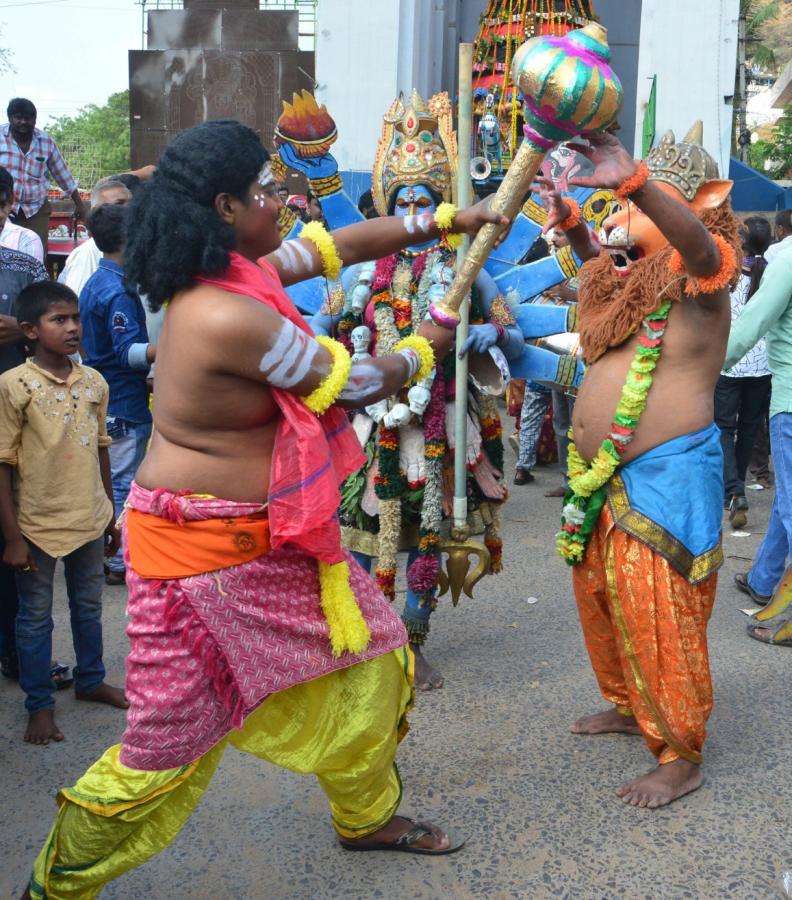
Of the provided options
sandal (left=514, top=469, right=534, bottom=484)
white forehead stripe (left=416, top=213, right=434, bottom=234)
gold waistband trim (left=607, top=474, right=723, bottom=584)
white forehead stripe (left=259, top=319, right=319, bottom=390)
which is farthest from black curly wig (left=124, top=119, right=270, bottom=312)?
sandal (left=514, top=469, right=534, bottom=484)

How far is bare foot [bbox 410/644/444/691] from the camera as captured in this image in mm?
3645

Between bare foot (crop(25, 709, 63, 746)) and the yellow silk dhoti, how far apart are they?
1.09 metres

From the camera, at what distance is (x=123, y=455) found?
4.72 meters

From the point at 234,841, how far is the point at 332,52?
8.56 metres

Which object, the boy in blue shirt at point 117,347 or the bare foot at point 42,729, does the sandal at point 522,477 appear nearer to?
the boy in blue shirt at point 117,347

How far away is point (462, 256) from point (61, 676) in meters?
2.39

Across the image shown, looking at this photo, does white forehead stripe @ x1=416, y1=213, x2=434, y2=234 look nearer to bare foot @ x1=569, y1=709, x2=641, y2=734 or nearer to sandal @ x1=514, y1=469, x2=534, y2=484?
bare foot @ x1=569, y1=709, x2=641, y2=734

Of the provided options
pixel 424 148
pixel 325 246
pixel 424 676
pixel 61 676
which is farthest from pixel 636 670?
pixel 61 676

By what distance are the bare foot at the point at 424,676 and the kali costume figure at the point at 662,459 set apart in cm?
95

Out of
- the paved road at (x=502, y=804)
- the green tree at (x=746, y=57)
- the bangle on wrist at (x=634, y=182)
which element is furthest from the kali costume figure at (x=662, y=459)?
the green tree at (x=746, y=57)

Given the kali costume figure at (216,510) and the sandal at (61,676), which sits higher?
the kali costume figure at (216,510)

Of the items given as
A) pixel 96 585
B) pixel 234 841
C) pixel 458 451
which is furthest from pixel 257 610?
pixel 96 585

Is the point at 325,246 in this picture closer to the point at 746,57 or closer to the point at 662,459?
the point at 662,459

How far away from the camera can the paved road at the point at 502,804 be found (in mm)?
2520
